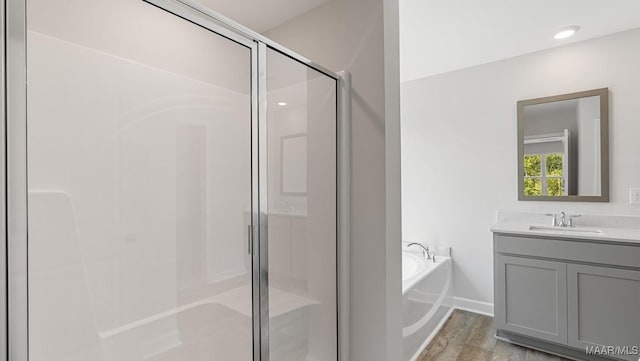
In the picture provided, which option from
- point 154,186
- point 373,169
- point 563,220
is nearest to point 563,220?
point 563,220

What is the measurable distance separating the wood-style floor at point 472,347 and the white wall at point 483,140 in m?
0.42

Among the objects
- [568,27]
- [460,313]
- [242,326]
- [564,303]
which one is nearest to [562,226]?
[564,303]

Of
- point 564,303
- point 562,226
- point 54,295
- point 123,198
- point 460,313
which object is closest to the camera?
point 54,295

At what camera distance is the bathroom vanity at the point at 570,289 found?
1.99m

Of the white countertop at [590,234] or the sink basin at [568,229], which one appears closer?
the white countertop at [590,234]

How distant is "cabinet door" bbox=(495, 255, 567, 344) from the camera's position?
86.1 inches

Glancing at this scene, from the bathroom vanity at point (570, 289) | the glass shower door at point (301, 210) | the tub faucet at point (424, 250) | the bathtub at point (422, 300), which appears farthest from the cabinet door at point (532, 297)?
the glass shower door at point (301, 210)

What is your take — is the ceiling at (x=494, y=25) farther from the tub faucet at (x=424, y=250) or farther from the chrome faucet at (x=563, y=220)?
the tub faucet at (x=424, y=250)

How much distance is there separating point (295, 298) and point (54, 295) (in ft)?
2.78

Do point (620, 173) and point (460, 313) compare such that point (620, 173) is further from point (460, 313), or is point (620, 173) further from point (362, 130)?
point (362, 130)

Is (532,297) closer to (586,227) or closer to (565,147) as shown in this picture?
(586,227)

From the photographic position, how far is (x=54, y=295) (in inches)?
29.1

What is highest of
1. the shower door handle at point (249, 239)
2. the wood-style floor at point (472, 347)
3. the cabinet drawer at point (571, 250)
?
the shower door handle at point (249, 239)

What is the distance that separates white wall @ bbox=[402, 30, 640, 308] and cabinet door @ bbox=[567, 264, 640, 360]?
681mm
